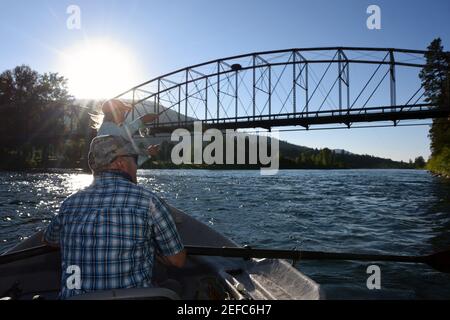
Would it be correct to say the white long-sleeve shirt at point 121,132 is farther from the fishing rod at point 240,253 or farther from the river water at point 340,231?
the river water at point 340,231

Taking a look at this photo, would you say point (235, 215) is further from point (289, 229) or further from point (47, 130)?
point (47, 130)

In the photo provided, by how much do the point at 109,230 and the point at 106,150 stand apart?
0.60 m

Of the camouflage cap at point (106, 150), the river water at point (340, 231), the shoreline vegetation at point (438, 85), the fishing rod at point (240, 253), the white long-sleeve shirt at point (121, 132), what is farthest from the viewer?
the shoreline vegetation at point (438, 85)

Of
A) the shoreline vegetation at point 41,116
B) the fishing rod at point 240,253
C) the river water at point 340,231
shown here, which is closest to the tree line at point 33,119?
the shoreline vegetation at point 41,116

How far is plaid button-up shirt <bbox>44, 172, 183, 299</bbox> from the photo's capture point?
7.61ft

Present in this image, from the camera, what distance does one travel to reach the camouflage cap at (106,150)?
8.34 feet

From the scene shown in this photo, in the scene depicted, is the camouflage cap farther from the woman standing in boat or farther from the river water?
the river water

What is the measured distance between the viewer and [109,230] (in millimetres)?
2309

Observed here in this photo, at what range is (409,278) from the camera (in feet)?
22.4

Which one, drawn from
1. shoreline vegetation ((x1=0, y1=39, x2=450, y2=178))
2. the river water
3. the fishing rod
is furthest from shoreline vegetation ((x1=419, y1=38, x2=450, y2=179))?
the fishing rod
